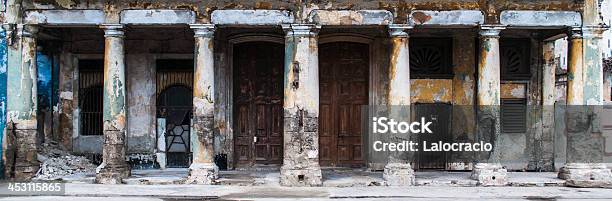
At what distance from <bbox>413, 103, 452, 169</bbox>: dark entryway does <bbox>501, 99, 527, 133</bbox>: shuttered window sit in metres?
1.44

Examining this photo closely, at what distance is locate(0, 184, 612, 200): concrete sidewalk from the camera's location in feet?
45.0

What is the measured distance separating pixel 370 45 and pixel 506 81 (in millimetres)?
3621

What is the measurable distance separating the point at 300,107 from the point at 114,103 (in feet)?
13.3

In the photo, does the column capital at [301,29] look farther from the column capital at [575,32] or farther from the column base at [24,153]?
the column base at [24,153]

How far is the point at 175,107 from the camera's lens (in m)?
18.7

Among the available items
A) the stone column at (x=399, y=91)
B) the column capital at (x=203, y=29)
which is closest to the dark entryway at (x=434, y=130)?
the stone column at (x=399, y=91)

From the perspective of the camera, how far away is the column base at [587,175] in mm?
15539

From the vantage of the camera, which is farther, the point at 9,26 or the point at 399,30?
the point at 399,30

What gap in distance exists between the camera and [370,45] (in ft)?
60.7

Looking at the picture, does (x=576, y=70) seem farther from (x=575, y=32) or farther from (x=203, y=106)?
(x=203, y=106)

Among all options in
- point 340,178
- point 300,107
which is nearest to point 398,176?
point 340,178

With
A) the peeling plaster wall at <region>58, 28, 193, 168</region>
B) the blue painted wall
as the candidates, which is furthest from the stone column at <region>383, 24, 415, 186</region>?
the blue painted wall

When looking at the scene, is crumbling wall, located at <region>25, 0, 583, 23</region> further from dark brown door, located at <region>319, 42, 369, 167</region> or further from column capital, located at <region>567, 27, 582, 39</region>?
dark brown door, located at <region>319, 42, 369, 167</region>

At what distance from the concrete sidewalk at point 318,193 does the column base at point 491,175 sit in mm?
402
